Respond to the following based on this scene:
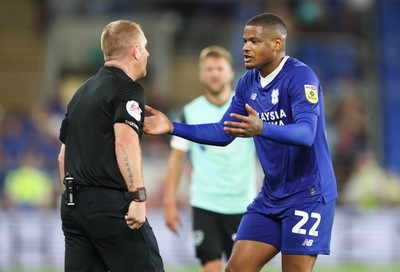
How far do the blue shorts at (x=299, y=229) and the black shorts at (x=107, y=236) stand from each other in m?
0.96

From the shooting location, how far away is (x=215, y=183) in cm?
853

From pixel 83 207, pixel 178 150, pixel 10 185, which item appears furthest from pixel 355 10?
pixel 83 207

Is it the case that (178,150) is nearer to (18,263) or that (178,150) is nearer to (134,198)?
(134,198)

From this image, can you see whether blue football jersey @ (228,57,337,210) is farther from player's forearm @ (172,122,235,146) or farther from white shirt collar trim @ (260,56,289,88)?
player's forearm @ (172,122,235,146)

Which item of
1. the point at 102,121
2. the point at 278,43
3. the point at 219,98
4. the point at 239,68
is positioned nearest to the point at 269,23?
the point at 278,43

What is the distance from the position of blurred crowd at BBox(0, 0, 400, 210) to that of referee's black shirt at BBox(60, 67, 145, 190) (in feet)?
30.1

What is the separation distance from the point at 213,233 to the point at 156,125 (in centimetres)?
249

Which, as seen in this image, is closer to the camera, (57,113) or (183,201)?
(183,201)

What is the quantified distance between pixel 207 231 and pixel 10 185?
766 cm

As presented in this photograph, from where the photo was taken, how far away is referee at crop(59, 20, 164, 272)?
5.73 metres

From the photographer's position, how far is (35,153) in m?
15.9

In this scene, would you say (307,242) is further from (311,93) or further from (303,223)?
(311,93)

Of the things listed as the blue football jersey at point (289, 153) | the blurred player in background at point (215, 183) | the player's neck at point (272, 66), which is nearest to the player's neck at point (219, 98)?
the blurred player in background at point (215, 183)

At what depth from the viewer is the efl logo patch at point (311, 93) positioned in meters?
6.03
